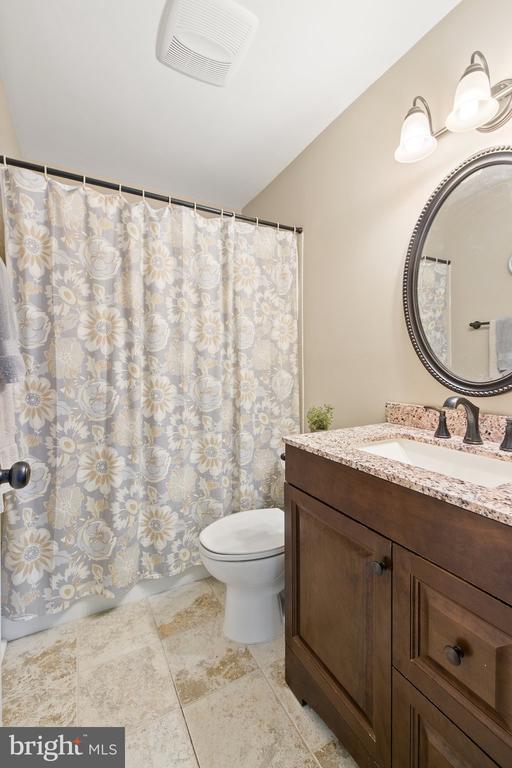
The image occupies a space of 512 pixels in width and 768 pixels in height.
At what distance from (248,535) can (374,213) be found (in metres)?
1.55

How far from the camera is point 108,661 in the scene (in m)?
1.35

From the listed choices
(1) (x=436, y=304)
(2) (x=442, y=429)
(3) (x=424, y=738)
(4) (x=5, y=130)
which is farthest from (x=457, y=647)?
(4) (x=5, y=130)

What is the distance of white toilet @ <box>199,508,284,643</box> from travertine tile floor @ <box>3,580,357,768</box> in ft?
0.24

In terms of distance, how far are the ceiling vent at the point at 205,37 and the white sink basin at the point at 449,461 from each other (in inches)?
61.0

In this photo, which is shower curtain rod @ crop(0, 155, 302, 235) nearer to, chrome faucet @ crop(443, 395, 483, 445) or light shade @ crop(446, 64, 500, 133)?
light shade @ crop(446, 64, 500, 133)

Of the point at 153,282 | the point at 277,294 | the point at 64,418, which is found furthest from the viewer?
the point at 277,294

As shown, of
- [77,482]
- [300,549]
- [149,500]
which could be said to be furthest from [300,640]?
[77,482]

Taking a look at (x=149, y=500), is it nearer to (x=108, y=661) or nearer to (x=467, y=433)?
(x=108, y=661)

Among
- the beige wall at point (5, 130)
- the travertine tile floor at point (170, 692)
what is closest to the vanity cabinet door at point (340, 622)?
the travertine tile floor at point (170, 692)

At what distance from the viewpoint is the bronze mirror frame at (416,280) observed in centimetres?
106

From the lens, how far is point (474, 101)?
3.22 feet

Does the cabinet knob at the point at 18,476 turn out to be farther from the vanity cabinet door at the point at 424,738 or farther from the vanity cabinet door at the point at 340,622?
the vanity cabinet door at the point at 424,738

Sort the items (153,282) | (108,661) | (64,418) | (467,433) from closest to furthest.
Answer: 1. (467,433)
2. (108,661)
3. (64,418)
4. (153,282)

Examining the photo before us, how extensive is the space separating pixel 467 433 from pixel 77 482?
1.59m
